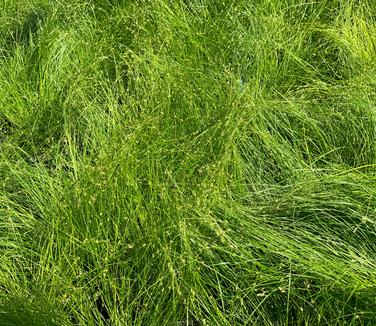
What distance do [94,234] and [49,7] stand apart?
1.74 meters

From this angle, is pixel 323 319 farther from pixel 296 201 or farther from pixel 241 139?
pixel 241 139

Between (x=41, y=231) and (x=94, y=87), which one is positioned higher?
(x=94, y=87)

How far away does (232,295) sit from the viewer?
1661mm

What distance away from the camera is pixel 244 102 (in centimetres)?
216

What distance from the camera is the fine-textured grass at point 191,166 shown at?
166 cm

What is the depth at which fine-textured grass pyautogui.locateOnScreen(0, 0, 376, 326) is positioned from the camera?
5.45ft

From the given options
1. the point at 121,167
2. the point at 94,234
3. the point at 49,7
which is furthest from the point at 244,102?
the point at 49,7

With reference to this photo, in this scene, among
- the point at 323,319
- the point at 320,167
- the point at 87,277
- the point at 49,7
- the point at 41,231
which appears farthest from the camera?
the point at 49,7

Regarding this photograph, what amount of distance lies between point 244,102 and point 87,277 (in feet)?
2.80

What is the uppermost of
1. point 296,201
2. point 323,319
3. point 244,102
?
point 244,102

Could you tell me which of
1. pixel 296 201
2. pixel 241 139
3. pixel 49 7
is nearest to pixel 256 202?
pixel 296 201

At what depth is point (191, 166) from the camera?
198 cm

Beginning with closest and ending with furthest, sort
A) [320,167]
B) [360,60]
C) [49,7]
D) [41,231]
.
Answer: [41,231], [320,167], [360,60], [49,7]

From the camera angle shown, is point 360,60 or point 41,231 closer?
point 41,231
